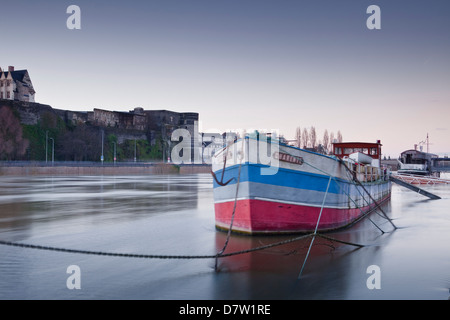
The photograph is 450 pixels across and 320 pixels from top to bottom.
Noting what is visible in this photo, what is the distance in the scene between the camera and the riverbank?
53.8m

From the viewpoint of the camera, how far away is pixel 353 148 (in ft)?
68.9

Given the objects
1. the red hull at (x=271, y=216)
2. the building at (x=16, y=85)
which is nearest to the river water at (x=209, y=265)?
the red hull at (x=271, y=216)

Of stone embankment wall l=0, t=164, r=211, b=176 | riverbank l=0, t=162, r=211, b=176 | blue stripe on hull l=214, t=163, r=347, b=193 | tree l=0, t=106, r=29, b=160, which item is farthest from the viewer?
tree l=0, t=106, r=29, b=160

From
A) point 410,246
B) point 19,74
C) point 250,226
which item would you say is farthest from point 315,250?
point 19,74

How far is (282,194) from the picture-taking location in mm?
9852

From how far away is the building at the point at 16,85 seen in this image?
7600 cm

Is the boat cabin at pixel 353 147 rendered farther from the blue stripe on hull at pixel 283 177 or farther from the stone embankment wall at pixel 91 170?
the stone embankment wall at pixel 91 170

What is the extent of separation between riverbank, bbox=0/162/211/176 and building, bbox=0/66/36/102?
23.7 m

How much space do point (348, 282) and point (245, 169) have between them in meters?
3.70

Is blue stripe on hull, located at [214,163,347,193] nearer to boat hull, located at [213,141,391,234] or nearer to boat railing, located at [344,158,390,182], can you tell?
boat hull, located at [213,141,391,234]

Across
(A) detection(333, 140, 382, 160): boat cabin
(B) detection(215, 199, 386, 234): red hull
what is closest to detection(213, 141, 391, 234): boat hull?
(B) detection(215, 199, 386, 234): red hull

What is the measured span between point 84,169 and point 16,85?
27641 mm
